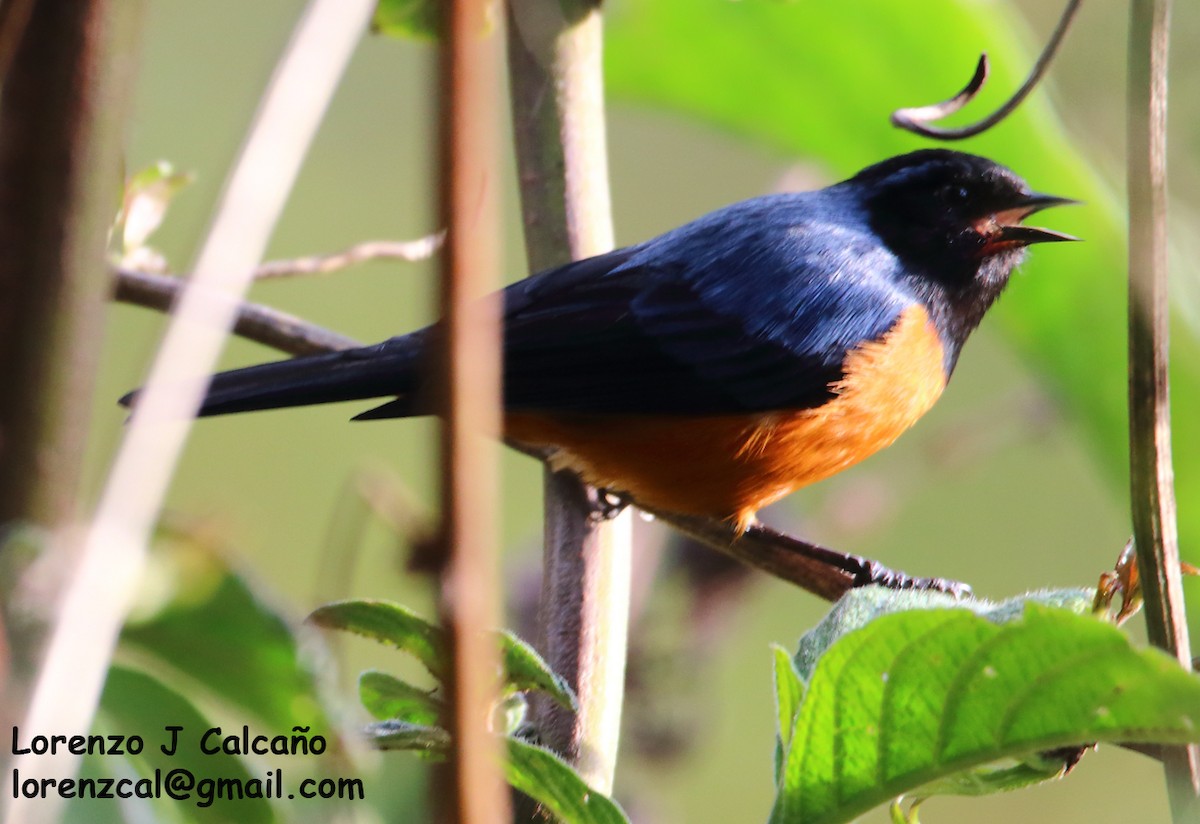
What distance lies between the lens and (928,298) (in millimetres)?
3270

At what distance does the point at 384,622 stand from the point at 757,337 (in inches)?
71.5

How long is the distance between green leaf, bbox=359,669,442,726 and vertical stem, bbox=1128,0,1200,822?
772 millimetres

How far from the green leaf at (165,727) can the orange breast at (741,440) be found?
1632 mm

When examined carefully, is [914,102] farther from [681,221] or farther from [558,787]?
[681,221]

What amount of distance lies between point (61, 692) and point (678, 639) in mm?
2479


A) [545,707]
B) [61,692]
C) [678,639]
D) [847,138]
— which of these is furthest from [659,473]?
[61,692]

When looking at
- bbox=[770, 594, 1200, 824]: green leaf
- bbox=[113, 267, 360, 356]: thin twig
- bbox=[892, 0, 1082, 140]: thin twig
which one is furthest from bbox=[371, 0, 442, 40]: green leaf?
bbox=[770, 594, 1200, 824]: green leaf

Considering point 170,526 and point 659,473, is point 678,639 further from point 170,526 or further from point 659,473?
point 170,526

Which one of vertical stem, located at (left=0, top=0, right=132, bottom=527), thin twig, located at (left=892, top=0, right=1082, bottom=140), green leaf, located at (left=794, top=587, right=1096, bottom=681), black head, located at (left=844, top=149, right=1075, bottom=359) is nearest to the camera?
vertical stem, located at (left=0, top=0, right=132, bottom=527)

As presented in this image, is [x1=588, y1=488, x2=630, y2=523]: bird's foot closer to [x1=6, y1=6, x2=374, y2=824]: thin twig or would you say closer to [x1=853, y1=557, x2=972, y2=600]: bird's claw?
[x1=853, y1=557, x2=972, y2=600]: bird's claw

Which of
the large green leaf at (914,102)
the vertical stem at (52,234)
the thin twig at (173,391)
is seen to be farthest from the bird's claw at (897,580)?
the vertical stem at (52,234)

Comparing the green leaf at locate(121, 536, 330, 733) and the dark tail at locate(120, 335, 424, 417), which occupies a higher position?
the dark tail at locate(120, 335, 424, 417)

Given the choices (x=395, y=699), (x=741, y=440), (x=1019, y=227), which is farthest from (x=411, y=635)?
(x=1019, y=227)

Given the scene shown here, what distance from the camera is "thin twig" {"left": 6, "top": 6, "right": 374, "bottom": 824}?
0.84 meters
